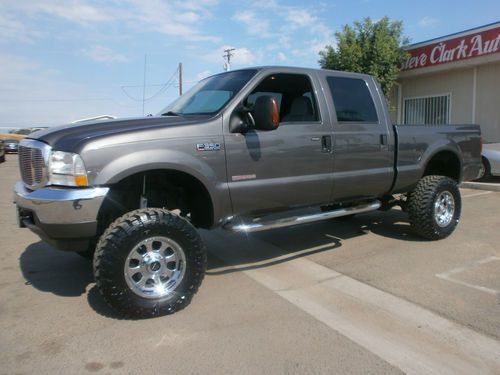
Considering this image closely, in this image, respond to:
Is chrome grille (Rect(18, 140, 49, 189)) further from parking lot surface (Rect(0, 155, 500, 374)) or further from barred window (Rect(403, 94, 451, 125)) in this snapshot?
barred window (Rect(403, 94, 451, 125))

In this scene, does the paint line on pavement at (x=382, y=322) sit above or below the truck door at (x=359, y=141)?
below

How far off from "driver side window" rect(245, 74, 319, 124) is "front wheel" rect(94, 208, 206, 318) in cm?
159

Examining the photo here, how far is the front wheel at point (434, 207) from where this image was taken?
571cm

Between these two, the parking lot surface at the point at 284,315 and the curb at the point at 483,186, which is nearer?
the parking lot surface at the point at 284,315

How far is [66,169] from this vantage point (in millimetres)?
3414

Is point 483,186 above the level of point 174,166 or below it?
below

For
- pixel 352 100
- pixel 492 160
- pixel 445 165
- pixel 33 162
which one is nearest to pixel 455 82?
pixel 492 160

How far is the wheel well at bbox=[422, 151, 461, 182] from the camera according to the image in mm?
6230

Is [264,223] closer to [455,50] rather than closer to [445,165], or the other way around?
[445,165]

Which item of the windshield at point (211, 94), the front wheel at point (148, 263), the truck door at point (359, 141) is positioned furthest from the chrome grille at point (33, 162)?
the truck door at point (359, 141)

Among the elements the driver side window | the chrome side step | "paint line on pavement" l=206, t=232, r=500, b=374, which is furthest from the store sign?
"paint line on pavement" l=206, t=232, r=500, b=374

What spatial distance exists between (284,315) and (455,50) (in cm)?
1313

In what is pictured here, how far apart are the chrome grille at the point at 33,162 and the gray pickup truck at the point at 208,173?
0.02 metres

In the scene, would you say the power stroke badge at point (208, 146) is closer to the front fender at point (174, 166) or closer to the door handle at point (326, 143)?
the front fender at point (174, 166)
